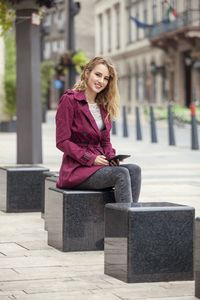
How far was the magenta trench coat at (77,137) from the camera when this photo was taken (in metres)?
8.41

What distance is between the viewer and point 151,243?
714 cm

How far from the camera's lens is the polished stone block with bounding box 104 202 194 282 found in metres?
7.11

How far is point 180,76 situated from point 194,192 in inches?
1881

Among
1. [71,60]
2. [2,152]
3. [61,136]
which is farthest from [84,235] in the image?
[71,60]

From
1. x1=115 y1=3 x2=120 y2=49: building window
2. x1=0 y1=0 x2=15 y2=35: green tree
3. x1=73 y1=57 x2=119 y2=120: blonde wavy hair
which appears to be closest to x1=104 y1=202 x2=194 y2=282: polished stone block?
x1=73 y1=57 x2=119 y2=120: blonde wavy hair

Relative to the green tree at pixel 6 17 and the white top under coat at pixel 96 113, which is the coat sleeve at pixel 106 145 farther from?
the green tree at pixel 6 17

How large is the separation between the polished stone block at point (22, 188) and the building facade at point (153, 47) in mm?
36847

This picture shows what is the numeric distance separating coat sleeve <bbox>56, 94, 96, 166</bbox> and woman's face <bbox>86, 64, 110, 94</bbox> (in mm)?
211

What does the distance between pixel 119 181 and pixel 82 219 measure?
45 centimetres

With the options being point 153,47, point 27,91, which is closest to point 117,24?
point 153,47

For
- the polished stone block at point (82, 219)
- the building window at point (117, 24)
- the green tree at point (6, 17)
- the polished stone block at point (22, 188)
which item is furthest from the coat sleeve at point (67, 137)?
the building window at point (117, 24)

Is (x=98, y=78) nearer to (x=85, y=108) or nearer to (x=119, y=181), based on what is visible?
(x=85, y=108)

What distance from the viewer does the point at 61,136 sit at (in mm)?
8461

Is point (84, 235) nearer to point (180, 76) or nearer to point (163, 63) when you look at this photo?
point (180, 76)
